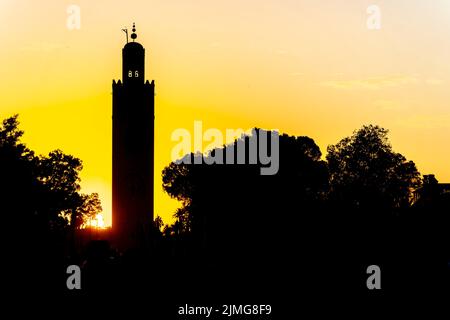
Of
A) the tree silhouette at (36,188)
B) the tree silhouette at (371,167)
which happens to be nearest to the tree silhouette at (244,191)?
the tree silhouette at (371,167)

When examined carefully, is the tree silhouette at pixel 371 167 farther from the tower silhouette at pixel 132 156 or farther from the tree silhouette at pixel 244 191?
the tower silhouette at pixel 132 156

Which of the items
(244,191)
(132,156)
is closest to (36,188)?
(244,191)

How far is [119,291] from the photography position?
4738 cm

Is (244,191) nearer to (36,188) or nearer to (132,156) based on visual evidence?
(132,156)

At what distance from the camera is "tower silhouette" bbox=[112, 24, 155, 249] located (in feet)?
401

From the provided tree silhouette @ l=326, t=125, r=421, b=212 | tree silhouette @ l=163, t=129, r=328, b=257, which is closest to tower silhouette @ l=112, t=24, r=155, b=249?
tree silhouette @ l=163, t=129, r=328, b=257

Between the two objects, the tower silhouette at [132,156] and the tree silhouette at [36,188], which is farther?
the tower silhouette at [132,156]

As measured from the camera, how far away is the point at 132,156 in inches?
4909

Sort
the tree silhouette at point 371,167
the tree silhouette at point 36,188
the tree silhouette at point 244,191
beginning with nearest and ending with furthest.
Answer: the tree silhouette at point 36,188, the tree silhouette at point 244,191, the tree silhouette at point 371,167

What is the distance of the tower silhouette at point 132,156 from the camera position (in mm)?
122188

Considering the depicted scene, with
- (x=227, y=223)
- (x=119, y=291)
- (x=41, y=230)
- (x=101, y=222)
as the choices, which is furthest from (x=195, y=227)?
(x=119, y=291)

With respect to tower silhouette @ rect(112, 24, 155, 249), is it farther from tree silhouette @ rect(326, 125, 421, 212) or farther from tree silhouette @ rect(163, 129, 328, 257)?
tree silhouette @ rect(326, 125, 421, 212)

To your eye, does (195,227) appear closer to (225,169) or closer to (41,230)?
(225,169)
